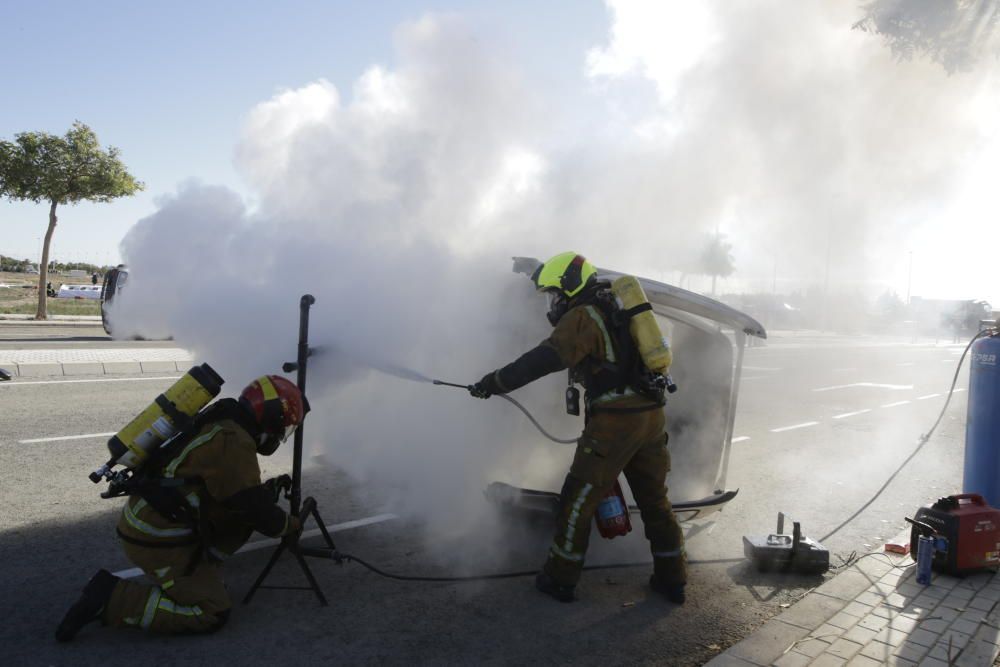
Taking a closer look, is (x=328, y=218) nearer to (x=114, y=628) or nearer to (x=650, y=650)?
(x=114, y=628)

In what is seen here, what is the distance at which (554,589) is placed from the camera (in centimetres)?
378

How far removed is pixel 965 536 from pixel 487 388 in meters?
2.77

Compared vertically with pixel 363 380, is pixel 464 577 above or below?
below

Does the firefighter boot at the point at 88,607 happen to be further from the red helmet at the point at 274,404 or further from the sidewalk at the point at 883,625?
the sidewalk at the point at 883,625

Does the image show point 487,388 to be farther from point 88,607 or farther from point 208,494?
point 88,607

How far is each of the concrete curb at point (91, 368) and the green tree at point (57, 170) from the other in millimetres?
10751

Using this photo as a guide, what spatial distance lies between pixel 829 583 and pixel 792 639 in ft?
2.80

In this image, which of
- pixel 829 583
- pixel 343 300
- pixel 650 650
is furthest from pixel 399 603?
pixel 829 583

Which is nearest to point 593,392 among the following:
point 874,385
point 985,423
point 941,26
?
point 985,423

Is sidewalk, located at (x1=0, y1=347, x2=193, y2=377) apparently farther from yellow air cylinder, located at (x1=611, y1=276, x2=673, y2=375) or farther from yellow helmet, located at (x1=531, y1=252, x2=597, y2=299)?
yellow air cylinder, located at (x1=611, y1=276, x2=673, y2=375)

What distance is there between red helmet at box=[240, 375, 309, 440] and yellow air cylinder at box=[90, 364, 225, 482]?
0.65 ft

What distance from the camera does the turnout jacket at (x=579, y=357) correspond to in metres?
3.69

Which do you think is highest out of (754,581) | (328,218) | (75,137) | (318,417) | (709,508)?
(75,137)

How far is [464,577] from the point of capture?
3969mm
